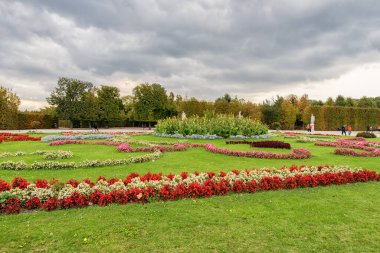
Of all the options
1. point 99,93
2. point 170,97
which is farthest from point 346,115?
point 99,93

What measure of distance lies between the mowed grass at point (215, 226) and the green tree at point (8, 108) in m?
38.3

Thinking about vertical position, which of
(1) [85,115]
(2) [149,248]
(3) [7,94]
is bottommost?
(2) [149,248]

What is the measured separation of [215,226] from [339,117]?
1892 inches

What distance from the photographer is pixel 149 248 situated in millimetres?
3734

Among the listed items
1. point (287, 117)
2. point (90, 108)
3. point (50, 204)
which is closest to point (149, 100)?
point (90, 108)

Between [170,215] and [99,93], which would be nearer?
[170,215]

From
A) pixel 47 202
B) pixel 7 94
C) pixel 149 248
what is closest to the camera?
pixel 149 248

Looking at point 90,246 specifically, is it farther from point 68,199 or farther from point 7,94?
point 7,94

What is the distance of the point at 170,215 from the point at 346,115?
48.9 metres

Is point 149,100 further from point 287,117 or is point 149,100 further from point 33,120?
point 287,117

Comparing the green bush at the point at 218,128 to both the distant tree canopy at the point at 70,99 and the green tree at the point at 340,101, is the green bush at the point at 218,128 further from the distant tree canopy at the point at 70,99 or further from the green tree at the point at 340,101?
the green tree at the point at 340,101

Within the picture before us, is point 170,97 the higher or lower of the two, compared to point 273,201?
higher

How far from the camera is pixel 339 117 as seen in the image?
151 ft

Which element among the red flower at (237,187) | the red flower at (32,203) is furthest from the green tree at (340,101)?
the red flower at (32,203)
